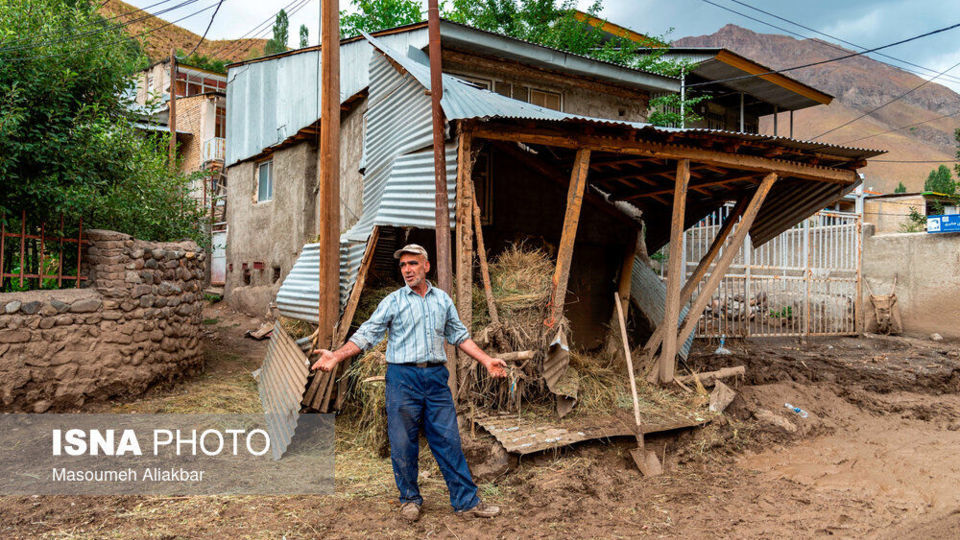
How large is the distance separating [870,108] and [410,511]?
173 m

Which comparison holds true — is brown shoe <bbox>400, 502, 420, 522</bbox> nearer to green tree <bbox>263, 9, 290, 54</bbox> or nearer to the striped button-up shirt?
the striped button-up shirt

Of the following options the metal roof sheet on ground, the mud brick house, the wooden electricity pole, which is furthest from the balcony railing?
the metal roof sheet on ground

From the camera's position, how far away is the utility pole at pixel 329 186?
6.70m

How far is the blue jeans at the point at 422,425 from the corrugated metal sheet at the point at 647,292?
6.19 meters


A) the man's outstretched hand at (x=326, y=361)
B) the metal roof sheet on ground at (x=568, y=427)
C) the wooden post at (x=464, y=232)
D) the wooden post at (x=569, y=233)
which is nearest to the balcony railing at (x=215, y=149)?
the wooden post at (x=464, y=232)

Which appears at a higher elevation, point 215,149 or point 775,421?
point 215,149

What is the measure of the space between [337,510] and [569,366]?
3.04m

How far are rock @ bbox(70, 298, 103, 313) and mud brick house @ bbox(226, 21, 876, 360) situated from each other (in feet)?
6.85

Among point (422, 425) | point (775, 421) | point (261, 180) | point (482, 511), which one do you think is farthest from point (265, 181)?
point (775, 421)

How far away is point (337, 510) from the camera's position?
4.41m

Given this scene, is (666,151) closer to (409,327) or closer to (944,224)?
(409,327)

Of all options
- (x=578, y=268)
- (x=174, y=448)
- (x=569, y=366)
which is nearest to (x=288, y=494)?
(x=174, y=448)

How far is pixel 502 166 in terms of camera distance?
8.98 metres

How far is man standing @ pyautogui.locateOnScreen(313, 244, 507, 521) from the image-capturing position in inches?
162
